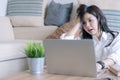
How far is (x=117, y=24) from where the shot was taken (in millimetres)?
2566

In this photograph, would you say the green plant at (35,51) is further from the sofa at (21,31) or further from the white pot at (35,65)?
the sofa at (21,31)

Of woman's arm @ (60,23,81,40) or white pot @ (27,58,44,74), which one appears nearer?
white pot @ (27,58,44,74)

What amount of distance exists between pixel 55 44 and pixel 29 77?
0.22m

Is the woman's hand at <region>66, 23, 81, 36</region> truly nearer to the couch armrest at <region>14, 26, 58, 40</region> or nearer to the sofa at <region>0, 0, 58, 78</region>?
the sofa at <region>0, 0, 58, 78</region>

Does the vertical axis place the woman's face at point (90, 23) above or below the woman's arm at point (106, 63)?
above

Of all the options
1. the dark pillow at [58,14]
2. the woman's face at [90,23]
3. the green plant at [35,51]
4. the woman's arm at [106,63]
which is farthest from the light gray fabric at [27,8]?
the woman's arm at [106,63]

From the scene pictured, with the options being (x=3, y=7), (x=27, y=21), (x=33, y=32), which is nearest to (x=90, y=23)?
(x=33, y=32)

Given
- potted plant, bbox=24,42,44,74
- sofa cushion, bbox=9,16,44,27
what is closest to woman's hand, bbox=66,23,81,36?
potted plant, bbox=24,42,44,74

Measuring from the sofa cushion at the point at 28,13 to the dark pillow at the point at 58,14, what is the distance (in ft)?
0.34

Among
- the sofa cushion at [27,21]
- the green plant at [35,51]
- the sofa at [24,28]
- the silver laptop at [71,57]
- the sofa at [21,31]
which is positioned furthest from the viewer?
the sofa cushion at [27,21]

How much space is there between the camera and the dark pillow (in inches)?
118

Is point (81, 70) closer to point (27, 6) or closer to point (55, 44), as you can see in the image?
point (55, 44)

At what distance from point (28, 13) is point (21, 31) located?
9.5 inches

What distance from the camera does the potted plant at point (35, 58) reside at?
1486 millimetres
